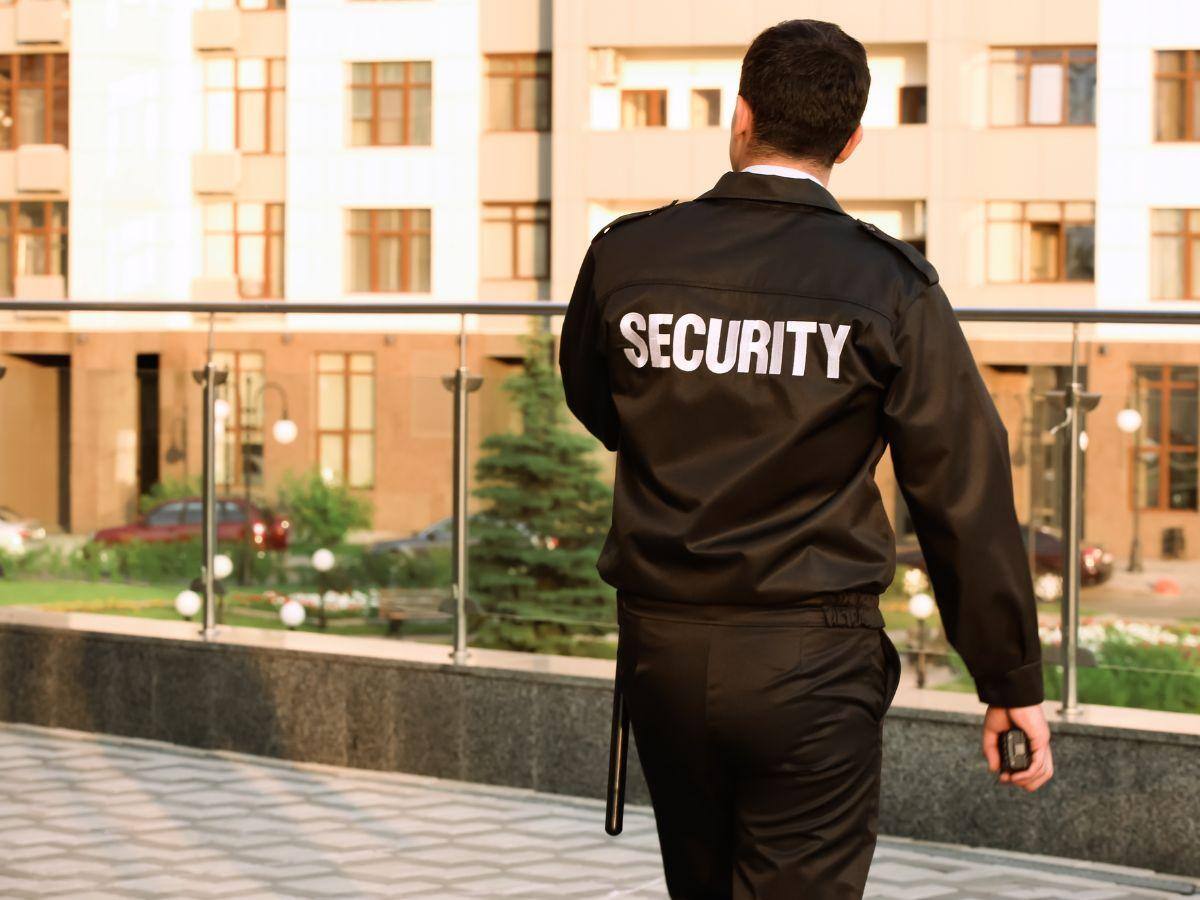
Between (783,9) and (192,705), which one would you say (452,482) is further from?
(783,9)

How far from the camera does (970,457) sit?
120 inches

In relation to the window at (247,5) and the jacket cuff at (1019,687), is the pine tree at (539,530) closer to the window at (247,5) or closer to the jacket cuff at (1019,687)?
the jacket cuff at (1019,687)

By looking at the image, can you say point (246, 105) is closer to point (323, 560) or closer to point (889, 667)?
point (323, 560)

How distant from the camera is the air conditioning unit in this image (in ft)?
172

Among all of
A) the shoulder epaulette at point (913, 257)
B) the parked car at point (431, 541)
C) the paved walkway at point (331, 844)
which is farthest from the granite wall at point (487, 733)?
the shoulder epaulette at point (913, 257)

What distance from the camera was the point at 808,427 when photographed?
9.95 feet

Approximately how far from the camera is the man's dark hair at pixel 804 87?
3080mm

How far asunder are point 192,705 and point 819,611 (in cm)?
502

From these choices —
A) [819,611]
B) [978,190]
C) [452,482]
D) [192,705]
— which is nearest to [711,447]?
[819,611]

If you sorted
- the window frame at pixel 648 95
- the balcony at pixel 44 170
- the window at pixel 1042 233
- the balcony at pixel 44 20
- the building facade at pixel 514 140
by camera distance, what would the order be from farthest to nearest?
the balcony at pixel 44 20 < the balcony at pixel 44 170 < the window frame at pixel 648 95 < the window at pixel 1042 233 < the building facade at pixel 514 140

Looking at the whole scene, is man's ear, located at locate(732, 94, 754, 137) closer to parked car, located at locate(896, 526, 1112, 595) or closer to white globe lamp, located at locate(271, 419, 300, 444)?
parked car, located at locate(896, 526, 1112, 595)

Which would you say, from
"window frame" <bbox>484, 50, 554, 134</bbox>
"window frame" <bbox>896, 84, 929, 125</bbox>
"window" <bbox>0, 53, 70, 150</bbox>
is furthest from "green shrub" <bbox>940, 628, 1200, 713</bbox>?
"window" <bbox>0, 53, 70, 150</bbox>

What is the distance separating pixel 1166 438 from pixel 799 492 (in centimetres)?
353

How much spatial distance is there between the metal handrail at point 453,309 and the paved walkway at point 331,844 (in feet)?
5.15
